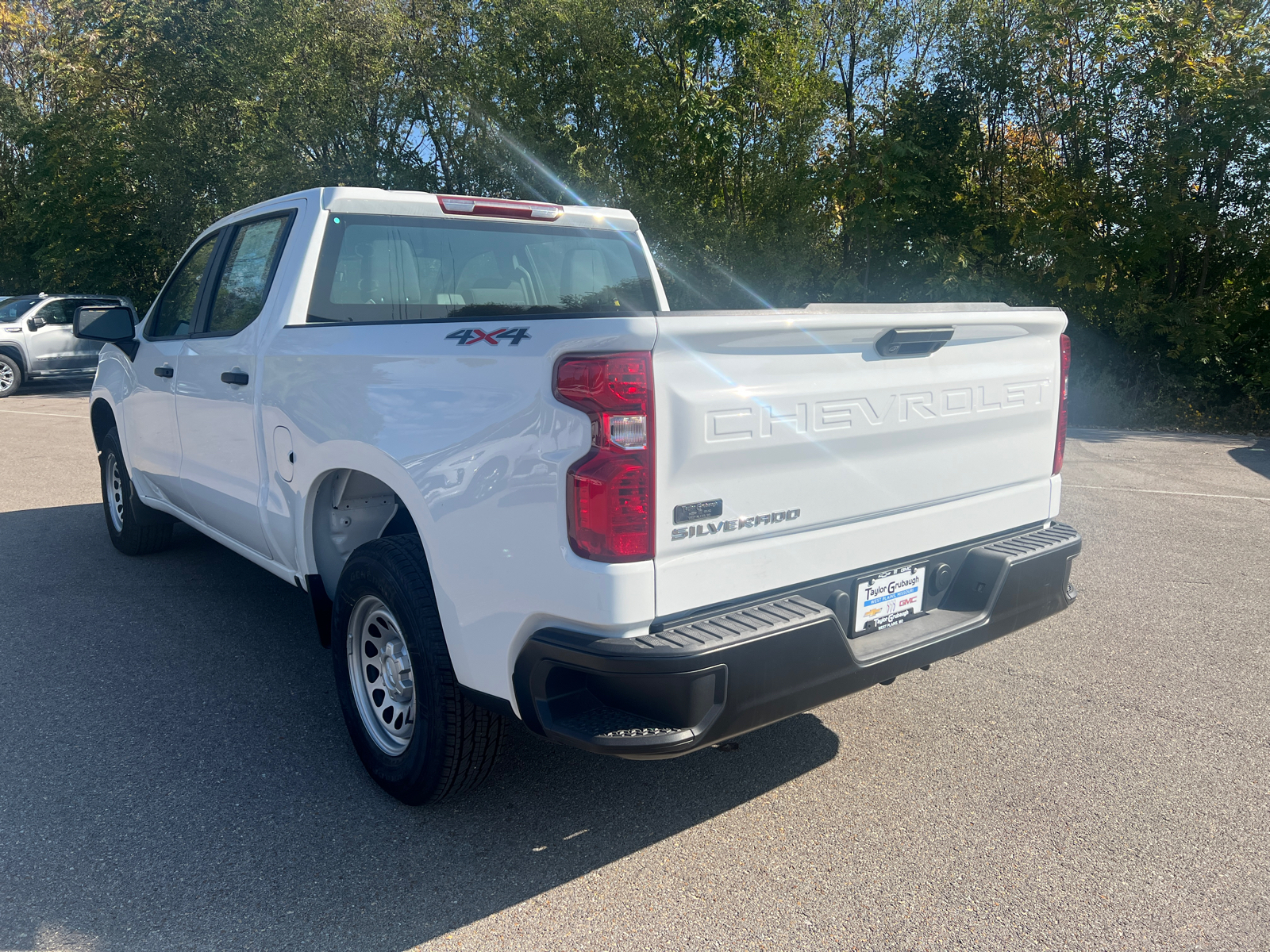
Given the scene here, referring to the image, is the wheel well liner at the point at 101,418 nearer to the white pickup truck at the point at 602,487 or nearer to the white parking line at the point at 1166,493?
the white pickup truck at the point at 602,487

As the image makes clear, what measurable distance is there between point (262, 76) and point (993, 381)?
21.9 m

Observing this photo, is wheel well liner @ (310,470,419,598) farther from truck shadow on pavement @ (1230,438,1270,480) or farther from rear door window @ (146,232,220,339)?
truck shadow on pavement @ (1230,438,1270,480)

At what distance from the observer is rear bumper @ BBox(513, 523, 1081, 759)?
7.63 ft

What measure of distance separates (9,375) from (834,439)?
1981cm

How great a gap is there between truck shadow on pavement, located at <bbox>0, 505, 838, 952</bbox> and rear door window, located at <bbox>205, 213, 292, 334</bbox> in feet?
5.10

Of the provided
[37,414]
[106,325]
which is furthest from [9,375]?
[106,325]

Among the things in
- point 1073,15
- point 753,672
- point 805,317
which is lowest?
point 753,672

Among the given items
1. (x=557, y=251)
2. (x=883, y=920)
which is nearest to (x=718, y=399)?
(x=883, y=920)

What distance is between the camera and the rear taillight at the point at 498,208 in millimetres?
4051

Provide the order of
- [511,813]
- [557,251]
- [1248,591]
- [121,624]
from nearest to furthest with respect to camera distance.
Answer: [511,813], [557,251], [121,624], [1248,591]

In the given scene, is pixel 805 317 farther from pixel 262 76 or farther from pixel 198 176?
pixel 198 176

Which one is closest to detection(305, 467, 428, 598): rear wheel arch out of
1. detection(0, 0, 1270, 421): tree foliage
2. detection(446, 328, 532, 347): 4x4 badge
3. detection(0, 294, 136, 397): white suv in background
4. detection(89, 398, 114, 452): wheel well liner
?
detection(446, 328, 532, 347): 4x4 badge

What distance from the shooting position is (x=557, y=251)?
14.4ft

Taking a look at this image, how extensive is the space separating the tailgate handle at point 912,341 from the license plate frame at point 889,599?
2.18 feet
